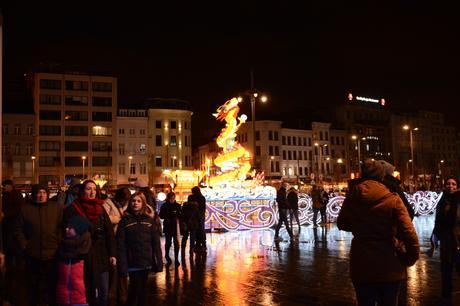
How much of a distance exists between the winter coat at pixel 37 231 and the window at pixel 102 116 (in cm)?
7408

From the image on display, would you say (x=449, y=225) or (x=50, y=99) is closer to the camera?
(x=449, y=225)

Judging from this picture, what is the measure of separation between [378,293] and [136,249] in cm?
321

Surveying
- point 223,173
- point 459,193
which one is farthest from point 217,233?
point 459,193

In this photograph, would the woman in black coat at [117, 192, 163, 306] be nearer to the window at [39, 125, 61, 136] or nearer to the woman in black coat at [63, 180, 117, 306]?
the woman in black coat at [63, 180, 117, 306]

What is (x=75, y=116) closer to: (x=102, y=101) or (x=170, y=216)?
(x=102, y=101)

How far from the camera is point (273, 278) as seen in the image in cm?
985

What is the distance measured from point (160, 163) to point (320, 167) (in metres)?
31.2

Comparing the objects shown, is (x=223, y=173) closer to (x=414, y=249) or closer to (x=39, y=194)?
(x=39, y=194)

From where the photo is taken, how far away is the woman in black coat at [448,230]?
7602 mm

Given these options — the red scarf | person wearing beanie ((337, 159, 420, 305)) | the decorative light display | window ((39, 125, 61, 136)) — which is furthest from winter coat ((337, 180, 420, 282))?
window ((39, 125, 61, 136))

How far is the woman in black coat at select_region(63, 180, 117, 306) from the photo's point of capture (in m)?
6.29

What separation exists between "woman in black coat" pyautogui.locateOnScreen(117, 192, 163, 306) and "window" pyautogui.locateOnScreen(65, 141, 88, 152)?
242 ft

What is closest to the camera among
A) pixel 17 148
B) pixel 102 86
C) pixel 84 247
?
pixel 84 247

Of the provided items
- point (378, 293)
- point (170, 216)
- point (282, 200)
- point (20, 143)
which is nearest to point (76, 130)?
point (20, 143)
